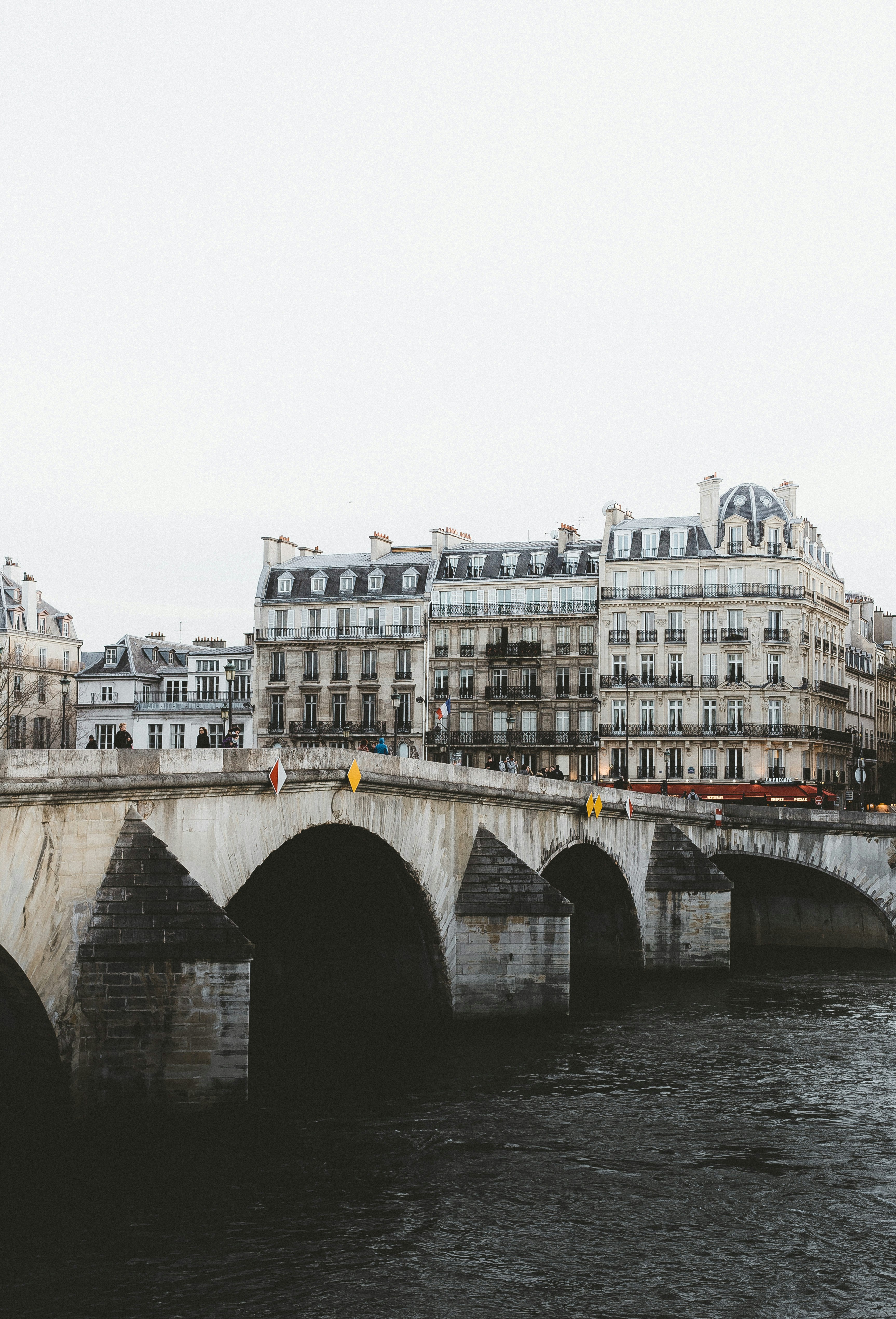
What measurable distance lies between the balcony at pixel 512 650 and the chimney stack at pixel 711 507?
9.85 m

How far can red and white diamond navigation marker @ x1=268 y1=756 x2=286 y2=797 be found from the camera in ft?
76.4

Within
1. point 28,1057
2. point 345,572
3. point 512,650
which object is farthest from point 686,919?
point 345,572

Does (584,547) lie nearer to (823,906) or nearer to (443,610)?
(443,610)

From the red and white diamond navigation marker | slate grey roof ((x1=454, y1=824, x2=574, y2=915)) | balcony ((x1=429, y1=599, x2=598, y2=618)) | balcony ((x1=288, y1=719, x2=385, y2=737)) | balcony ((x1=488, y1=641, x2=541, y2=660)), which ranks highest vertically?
balcony ((x1=429, y1=599, x2=598, y2=618))

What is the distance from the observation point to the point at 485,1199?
18.2m

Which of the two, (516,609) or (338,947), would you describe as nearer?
(338,947)

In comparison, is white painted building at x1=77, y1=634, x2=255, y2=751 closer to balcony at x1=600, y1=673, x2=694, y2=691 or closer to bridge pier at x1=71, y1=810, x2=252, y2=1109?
balcony at x1=600, y1=673, x2=694, y2=691

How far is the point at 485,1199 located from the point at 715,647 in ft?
193

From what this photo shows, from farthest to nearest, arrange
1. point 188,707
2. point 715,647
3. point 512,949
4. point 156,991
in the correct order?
point 188,707 → point 715,647 → point 512,949 → point 156,991

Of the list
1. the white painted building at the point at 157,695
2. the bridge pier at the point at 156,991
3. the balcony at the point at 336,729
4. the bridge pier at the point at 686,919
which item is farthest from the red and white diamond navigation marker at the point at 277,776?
the white painted building at the point at 157,695

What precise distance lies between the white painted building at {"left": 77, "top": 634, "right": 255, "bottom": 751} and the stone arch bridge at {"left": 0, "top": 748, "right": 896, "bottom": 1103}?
54918mm

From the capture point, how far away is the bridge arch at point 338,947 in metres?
29.5

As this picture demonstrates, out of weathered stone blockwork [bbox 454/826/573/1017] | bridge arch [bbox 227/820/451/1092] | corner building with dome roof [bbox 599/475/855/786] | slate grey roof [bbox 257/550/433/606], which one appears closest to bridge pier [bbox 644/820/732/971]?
weathered stone blockwork [bbox 454/826/573/1017]

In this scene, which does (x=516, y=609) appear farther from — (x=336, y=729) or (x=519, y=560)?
(x=336, y=729)
